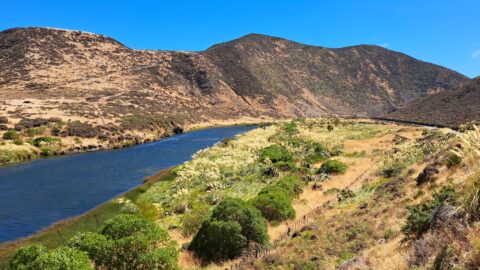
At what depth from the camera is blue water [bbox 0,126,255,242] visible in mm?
26125

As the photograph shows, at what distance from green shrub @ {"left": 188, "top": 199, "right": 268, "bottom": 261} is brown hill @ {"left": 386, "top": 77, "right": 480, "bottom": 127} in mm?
52941

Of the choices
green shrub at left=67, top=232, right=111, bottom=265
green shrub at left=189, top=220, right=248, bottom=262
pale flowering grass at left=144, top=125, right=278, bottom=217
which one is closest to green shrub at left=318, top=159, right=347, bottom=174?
pale flowering grass at left=144, top=125, right=278, bottom=217

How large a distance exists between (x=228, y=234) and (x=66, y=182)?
24823mm

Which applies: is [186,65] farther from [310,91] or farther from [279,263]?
[279,263]

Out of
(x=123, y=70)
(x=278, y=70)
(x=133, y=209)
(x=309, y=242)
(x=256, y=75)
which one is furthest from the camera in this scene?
(x=278, y=70)

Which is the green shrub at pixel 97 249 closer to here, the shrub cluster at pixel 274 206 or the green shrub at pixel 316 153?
the shrub cluster at pixel 274 206

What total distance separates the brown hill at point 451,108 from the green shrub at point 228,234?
5294cm

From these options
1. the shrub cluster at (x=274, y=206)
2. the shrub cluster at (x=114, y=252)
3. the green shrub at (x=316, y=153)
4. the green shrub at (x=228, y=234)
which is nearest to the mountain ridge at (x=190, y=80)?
the green shrub at (x=316, y=153)

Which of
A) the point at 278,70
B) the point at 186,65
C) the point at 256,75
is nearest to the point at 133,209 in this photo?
the point at 186,65

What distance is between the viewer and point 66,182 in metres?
36.1

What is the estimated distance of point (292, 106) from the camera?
149375 millimetres

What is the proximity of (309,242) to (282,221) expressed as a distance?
7.32 meters

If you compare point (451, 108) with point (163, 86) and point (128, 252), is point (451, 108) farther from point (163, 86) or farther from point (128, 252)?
point (163, 86)

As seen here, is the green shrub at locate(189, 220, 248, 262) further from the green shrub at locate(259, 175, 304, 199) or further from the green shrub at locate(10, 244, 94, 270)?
the green shrub at locate(259, 175, 304, 199)
